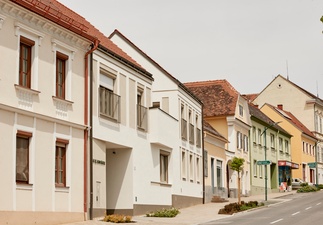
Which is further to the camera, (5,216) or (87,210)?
→ (87,210)

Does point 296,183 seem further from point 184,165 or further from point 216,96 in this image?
point 184,165

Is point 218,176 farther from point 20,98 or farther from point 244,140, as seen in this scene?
point 20,98

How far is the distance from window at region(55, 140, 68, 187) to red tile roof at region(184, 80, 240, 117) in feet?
96.1

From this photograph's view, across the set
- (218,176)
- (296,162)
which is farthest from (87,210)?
(296,162)

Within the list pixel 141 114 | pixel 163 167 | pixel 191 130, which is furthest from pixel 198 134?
pixel 141 114

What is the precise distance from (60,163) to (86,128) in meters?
2.16

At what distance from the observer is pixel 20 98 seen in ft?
67.2

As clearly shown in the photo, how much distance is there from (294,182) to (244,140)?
1888cm

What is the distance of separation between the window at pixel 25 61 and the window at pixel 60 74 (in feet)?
5.74

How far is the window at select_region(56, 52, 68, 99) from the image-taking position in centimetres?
2319

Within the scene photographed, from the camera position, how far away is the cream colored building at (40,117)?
64.9ft

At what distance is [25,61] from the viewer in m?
21.3

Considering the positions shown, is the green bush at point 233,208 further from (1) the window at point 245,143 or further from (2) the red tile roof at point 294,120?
(2) the red tile roof at point 294,120

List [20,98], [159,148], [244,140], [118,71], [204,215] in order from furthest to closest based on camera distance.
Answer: [244,140] → [159,148] → [204,215] → [118,71] → [20,98]
